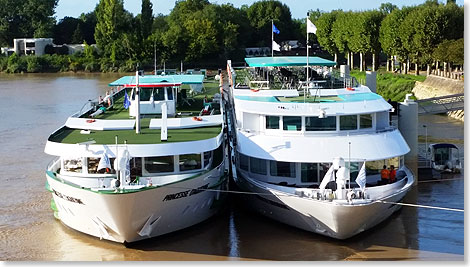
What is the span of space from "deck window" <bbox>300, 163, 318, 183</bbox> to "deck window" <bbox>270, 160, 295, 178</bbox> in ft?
0.91

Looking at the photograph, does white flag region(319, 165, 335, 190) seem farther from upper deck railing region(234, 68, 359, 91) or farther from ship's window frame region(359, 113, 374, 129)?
upper deck railing region(234, 68, 359, 91)

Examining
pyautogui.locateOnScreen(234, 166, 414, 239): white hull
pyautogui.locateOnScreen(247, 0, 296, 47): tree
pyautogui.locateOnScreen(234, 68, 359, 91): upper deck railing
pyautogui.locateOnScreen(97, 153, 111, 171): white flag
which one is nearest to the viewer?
pyautogui.locateOnScreen(234, 166, 414, 239): white hull

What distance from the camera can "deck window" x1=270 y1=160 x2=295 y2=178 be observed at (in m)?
20.1

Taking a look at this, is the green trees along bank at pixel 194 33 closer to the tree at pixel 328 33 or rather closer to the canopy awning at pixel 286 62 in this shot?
the tree at pixel 328 33

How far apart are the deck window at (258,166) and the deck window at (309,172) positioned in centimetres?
111

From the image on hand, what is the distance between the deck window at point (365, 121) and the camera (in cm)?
2111

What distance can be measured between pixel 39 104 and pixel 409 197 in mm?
34524

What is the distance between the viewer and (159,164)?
1923 centimetres

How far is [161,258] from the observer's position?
18141 mm

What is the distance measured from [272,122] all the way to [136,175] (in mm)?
4434

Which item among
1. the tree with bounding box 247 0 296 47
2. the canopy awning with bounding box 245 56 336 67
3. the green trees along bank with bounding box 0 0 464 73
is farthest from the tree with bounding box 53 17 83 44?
the canopy awning with bounding box 245 56 336 67

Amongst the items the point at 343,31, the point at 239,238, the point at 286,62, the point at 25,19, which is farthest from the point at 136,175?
the point at 25,19

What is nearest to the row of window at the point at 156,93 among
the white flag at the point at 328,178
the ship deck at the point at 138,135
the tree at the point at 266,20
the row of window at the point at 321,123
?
the ship deck at the point at 138,135

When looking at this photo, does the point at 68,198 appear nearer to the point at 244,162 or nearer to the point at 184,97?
the point at 244,162
